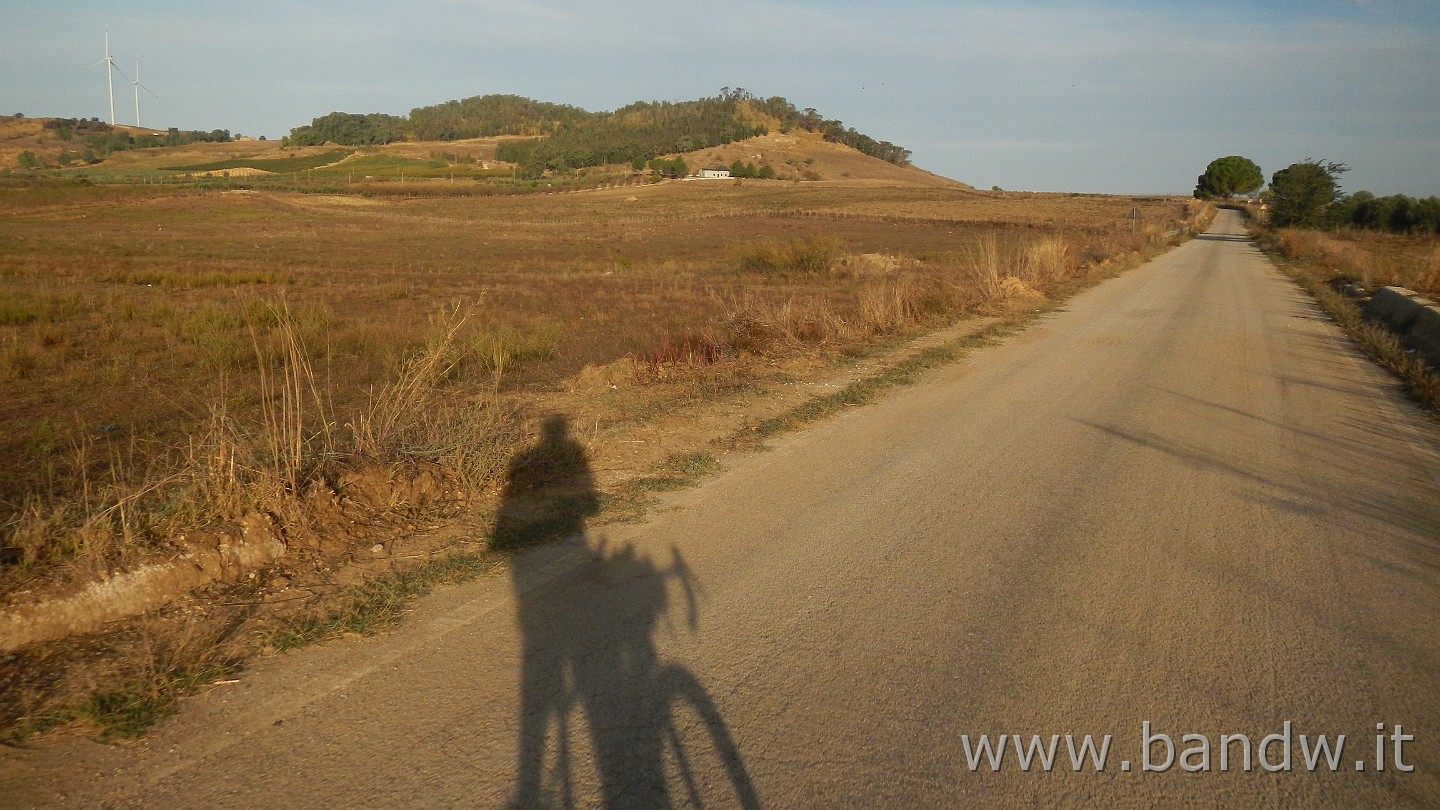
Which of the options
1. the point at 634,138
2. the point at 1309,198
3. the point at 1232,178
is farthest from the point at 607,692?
the point at 634,138

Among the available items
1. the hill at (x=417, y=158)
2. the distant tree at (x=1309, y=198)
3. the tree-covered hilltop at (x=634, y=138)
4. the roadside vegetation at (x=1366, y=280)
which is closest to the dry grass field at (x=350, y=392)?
the roadside vegetation at (x=1366, y=280)

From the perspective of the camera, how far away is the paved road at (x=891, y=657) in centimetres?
312

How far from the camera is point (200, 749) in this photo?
3254mm

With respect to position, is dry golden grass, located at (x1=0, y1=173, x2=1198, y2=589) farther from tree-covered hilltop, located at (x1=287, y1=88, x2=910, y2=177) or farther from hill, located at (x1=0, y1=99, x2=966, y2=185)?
tree-covered hilltop, located at (x1=287, y1=88, x2=910, y2=177)

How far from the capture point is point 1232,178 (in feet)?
430

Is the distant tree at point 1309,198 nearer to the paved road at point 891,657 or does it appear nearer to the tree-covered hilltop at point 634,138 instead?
the paved road at point 891,657

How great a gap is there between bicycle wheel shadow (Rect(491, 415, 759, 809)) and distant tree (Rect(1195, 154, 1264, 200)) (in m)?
153

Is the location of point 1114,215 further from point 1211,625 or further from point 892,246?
point 1211,625

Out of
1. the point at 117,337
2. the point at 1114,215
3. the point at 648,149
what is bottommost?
the point at 117,337

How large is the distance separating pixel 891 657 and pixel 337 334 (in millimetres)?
14132

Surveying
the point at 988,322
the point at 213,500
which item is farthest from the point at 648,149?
the point at 213,500

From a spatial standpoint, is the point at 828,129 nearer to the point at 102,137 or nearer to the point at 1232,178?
the point at 1232,178

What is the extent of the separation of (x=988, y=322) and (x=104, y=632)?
15.1m

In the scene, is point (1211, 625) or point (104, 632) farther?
point (1211, 625)
